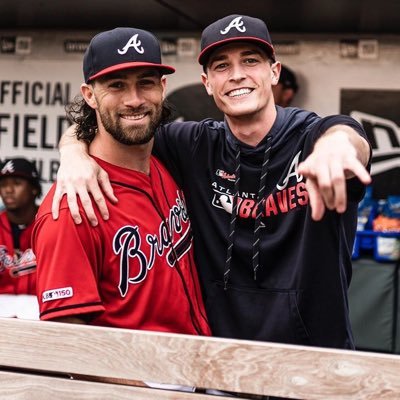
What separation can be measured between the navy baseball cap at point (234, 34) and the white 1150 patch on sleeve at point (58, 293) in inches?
35.8

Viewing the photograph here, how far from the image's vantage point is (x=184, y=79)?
5770mm

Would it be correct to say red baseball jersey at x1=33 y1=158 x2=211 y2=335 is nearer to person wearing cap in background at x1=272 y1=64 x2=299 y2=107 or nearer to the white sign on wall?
person wearing cap in background at x1=272 y1=64 x2=299 y2=107

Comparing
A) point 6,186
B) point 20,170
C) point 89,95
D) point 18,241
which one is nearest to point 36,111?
point 20,170

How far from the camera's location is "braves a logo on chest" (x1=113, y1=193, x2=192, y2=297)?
2.18 metres

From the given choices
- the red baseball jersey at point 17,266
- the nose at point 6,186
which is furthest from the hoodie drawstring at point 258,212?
the nose at point 6,186

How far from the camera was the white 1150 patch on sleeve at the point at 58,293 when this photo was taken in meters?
2.05

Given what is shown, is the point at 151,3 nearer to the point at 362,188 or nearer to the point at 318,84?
the point at 318,84

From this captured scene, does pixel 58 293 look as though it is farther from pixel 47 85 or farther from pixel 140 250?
pixel 47 85

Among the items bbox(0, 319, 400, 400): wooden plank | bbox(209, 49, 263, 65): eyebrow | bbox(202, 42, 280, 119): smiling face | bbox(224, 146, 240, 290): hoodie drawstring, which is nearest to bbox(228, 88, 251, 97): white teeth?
bbox(202, 42, 280, 119): smiling face

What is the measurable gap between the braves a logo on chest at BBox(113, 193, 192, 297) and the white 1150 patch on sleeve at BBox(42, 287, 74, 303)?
6.8 inches

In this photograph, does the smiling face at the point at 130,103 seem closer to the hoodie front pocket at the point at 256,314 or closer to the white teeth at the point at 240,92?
the white teeth at the point at 240,92

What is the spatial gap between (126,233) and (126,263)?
3.4 inches

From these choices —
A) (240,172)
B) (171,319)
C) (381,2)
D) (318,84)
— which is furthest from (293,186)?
(318,84)

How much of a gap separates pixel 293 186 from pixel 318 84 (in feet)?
11.0
